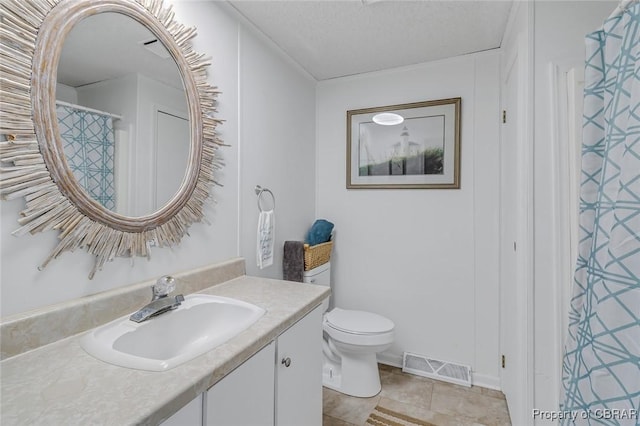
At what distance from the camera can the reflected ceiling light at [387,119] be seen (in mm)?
2396

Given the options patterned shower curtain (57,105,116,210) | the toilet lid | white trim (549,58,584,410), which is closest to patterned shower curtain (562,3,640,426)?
white trim (549,58,584,410)

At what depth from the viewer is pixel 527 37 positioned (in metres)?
1.41

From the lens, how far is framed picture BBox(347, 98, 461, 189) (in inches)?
88.2

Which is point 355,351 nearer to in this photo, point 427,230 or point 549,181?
point 427,230

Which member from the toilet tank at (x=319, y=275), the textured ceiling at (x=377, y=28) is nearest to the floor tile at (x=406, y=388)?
the toilet tank at (x=319, y=275)

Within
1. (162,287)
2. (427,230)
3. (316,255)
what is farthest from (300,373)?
(427,230)

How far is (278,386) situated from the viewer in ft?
3.56

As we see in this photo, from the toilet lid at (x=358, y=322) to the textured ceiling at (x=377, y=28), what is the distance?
1.88 meters

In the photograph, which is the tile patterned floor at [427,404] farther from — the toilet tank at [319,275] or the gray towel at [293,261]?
the gray towel at [293,261]

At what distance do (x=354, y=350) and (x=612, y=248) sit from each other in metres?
1.53

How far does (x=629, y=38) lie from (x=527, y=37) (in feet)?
2.47

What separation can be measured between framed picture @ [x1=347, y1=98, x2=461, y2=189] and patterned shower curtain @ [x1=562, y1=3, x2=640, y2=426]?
4.12 feet

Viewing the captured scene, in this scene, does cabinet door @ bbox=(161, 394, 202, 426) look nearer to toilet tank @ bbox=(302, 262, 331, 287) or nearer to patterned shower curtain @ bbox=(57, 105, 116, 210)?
patterned shower curtain @ bbox=(57, 105, 116, 210)

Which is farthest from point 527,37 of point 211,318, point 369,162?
point 211,318
